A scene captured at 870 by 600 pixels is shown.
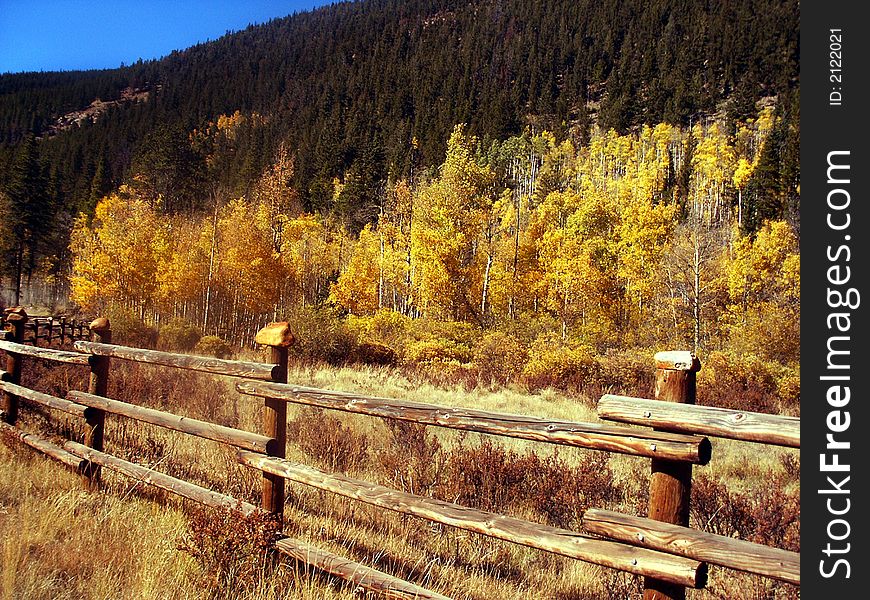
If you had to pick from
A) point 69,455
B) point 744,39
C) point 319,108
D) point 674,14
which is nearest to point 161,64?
point 319,108

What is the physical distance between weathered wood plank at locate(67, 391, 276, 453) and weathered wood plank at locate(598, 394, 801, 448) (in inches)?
101

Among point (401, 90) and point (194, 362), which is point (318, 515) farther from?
point (401, 90)

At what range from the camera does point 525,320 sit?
23.1 meters

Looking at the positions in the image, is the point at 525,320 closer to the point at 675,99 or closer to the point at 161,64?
the point at 675,99

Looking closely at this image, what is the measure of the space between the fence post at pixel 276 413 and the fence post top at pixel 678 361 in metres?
2.54

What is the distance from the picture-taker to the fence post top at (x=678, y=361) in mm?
2535

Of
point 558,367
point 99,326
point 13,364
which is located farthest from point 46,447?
point 558,367

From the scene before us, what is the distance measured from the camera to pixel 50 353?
20.0 feet

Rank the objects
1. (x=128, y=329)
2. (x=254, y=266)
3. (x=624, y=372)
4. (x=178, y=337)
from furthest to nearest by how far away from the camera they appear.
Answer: (x=254, y=266)
(x=178, y=337)
(x=128, y=329)
(x=624, y=372)

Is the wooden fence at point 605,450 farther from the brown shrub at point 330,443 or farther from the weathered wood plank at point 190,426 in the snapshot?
the brown shrub at point 330,443

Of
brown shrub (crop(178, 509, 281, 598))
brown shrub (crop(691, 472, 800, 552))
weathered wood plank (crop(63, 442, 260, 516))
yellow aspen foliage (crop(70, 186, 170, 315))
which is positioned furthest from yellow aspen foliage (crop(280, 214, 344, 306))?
brown shrub (crop(178, 509, 281, 598))

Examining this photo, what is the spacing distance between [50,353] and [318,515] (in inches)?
150

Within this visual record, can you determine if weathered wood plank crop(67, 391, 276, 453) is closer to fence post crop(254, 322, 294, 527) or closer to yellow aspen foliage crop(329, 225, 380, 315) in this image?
fence post crop(254, 322, 294, 527)

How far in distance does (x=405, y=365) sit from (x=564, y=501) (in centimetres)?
1569
